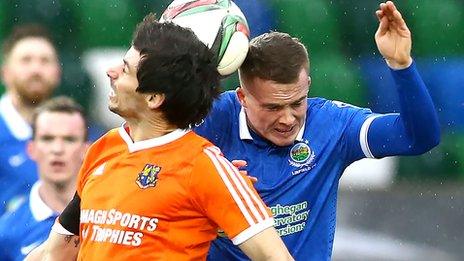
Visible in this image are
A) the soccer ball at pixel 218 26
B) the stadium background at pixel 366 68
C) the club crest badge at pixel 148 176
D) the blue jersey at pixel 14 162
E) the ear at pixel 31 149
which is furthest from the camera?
the stadium background at pixel 366 68

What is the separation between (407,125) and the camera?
4.23 metres

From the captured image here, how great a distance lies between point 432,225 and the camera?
8.71 metres

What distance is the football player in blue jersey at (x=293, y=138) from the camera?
4.37 m

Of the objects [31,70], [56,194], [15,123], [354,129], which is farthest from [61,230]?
[31,70]

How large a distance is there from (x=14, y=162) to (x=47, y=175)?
1.74ft

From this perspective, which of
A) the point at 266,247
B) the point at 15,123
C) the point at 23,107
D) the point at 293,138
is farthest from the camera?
the point at 23,107

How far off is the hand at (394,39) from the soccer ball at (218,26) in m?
0.50

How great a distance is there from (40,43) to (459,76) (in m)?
3.36

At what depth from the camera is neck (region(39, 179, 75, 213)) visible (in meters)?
6.47

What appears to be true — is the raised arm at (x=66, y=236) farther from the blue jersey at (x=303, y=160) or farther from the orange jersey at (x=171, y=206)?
the blue jersey at (x=303, y=160)

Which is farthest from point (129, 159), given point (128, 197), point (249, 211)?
point (249, 211)

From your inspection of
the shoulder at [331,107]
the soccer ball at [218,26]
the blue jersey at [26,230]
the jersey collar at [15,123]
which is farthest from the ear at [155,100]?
the jersey collar at [15,123]

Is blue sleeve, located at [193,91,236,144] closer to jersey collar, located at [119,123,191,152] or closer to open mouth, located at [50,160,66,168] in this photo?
jersey collar, located at [119,123,191,152]

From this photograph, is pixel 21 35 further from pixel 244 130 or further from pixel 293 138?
pixel 293 138
